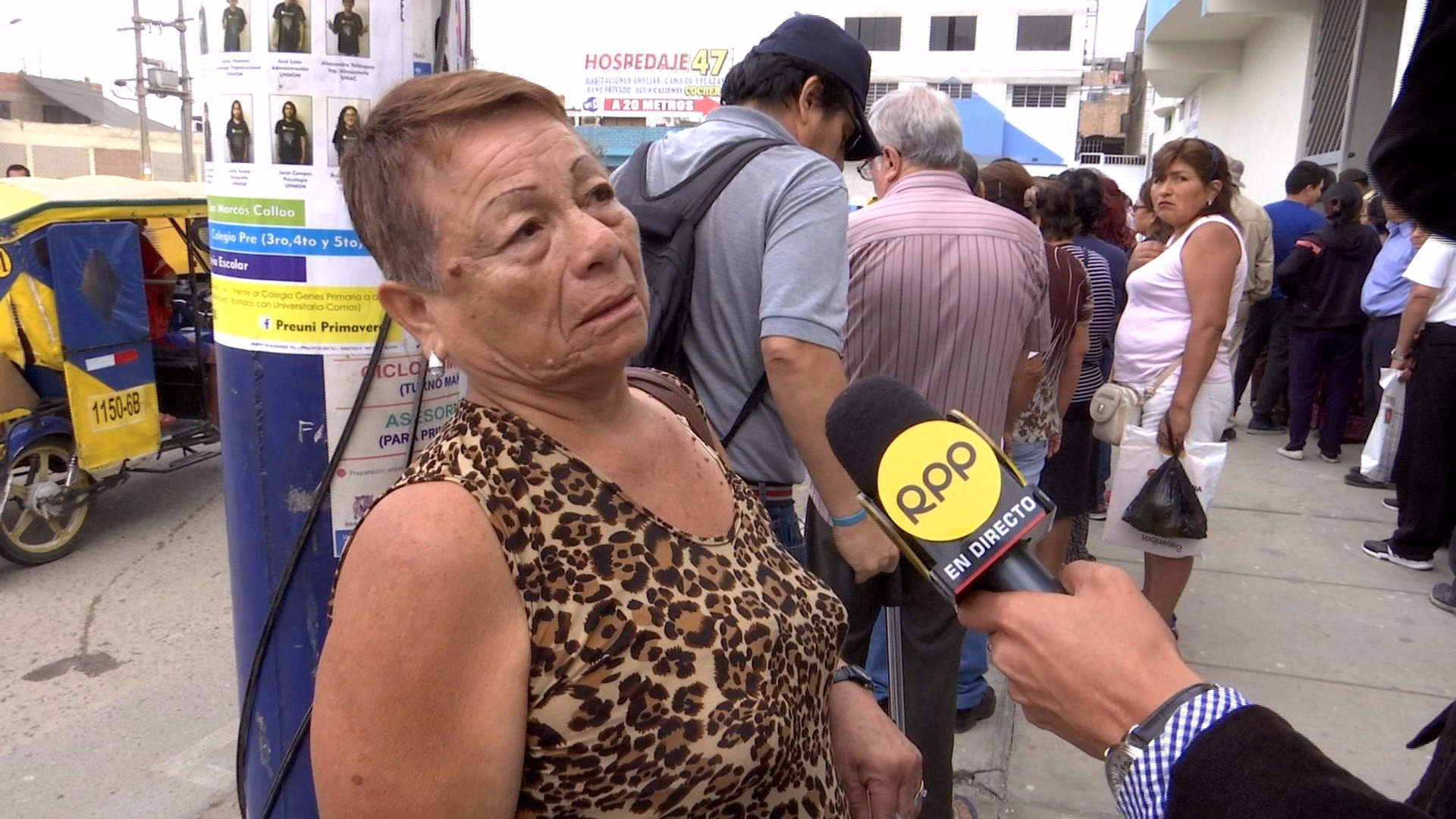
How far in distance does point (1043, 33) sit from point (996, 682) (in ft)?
176

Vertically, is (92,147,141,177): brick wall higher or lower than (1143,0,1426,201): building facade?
lower

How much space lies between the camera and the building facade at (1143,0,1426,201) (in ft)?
32.3

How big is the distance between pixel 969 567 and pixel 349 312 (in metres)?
1.45

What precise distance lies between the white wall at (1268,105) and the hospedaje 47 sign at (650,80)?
32969mm

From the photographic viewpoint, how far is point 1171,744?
102cm

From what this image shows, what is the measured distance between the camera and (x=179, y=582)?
5762mm

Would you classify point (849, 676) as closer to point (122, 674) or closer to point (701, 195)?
point (701, 195)

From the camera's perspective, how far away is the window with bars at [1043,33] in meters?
51.4

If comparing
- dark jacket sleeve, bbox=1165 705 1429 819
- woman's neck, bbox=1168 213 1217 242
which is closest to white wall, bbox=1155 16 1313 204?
woman's neck, bbox=1168 213 1217 242

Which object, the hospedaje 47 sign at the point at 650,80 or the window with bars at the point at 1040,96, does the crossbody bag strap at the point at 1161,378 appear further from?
the window with bars at the point at 1040,96

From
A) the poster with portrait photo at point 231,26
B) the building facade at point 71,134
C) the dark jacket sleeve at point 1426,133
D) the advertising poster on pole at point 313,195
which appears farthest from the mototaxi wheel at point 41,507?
the building facade at point 71,134

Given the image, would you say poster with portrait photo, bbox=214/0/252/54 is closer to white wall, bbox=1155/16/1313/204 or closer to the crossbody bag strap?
the crossbody bag strap

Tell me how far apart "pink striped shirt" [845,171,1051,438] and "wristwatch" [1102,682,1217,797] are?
212 centimetres

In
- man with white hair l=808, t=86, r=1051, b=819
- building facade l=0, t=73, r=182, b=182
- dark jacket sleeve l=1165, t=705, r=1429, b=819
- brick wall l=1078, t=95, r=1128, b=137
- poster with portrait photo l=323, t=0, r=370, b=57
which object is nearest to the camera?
dark jacket sleeve l=1165, t=705, r=1429, b=819
